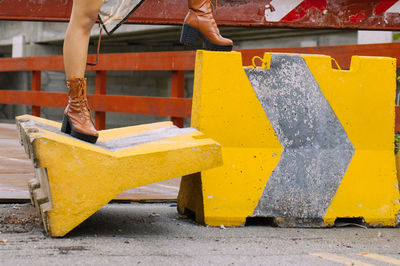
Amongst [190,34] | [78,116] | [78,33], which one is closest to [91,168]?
[78,116]

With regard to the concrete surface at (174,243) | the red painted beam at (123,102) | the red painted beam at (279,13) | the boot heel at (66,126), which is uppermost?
the red painted beam at (279,13)

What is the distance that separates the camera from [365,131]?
340 cm

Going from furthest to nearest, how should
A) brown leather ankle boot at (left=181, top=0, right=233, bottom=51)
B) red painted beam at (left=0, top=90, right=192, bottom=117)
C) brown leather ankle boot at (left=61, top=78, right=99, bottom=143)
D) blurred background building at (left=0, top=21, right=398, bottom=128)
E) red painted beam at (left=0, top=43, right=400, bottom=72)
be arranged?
1. blurred background building at (left=0, top=21, right=398, bottom=128)
2. red painted beam at (left=0, top=90, right=192, bottom=117)
3. red painted beam at (left=0, top=43, right=400, bottom=72)
4. brown leather ankle boot at (left=181, top=0, right=233, bottom=51)
5. brown leather ankle boot at (left=61, top=78, right=99, bottom=143)

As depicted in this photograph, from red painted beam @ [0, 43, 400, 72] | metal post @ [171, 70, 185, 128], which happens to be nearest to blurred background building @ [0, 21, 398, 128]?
red painted beam @ [0, 43, 400, 72]

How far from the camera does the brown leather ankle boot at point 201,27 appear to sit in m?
3.50

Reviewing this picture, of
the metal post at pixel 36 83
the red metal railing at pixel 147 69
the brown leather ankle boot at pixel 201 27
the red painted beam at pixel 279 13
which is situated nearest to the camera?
the brown leather ankle boot at pixel 201 27

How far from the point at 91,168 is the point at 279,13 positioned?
2985 mm

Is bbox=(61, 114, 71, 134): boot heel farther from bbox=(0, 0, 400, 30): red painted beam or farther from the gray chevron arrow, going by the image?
bbox=(0, 0, 400, 30): red painted beam

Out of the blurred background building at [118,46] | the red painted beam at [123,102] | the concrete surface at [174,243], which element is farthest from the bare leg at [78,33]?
the blurred background building at [118,46]

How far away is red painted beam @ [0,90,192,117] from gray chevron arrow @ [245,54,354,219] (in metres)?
3.45

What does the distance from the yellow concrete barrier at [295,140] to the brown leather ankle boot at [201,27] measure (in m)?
0.28

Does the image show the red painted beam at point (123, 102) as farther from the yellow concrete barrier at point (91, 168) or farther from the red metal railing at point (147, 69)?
the yellow concrete barrier at point (91, 168)

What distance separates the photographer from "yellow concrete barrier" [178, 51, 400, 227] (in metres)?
3.22

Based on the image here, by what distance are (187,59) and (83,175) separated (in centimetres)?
421
